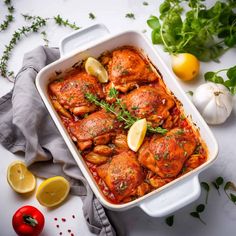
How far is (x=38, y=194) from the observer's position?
308 cm

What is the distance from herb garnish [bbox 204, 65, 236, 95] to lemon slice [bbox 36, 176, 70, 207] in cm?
121

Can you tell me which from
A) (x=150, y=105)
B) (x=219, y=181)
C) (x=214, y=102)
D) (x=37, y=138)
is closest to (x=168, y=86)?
(x=150, y=105)

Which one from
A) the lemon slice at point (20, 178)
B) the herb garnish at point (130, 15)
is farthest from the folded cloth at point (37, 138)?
the herb garnish at point (130, 15)

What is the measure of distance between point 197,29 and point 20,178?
156 centimetres

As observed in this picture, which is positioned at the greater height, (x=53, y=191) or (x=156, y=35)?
(x=156, y=35)

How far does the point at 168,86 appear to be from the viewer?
3152mm

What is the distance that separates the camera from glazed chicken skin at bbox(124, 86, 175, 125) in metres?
3.06

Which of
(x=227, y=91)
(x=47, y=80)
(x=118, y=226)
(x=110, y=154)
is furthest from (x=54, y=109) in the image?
(x=227, y=91)

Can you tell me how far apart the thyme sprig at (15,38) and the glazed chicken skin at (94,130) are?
75 centimetres

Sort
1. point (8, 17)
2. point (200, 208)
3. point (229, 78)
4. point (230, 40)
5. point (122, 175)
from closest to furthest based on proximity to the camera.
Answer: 1. point (122, 175)
2. point (200, 208)
3. point (229, 78)
4. point (230, 40)
5. point (8, 17)

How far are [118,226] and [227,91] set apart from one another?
114cm

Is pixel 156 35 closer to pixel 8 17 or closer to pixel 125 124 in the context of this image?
pixel 125 124

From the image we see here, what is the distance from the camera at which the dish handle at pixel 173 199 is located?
270cm

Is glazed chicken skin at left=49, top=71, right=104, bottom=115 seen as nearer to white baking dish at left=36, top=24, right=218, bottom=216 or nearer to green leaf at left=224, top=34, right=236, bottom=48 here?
white baking dish at left=36, top=24, right=218, bottom=216
